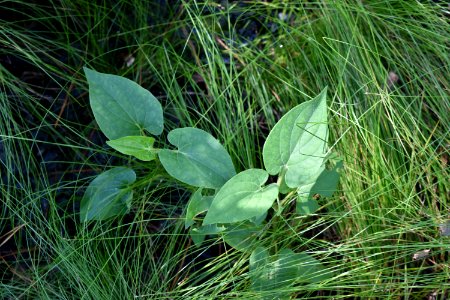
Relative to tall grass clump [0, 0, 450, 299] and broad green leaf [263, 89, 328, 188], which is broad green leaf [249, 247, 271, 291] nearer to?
tall grass clump [0, 0, 450, 299]

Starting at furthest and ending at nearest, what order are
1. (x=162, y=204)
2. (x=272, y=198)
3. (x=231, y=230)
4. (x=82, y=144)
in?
(x=82, y=144) → (x=162, y=204) → (x=231, y=230) → (x=272, y=198)

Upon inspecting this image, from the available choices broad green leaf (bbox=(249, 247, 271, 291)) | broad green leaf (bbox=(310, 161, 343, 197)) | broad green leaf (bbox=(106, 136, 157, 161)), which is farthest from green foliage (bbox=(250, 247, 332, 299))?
broad green leaf (bbox=(106, 136, 157, 161))

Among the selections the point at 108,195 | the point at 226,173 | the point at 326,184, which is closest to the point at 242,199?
the point at 226,173

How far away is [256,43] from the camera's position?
1401 millimetres

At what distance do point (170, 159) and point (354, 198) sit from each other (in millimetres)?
367

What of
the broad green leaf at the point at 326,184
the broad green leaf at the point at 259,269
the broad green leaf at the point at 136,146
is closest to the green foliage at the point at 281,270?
the broad green leaf at the point at 259,269

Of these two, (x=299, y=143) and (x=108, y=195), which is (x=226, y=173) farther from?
(x=108, y=195)

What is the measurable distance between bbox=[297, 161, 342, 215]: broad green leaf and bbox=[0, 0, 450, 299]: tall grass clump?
0.13 feet

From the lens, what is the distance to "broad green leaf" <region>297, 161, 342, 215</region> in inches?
42.6

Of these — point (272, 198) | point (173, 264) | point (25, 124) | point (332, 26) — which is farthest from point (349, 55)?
point (25, 124)

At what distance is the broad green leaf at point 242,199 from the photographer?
972 millimetres

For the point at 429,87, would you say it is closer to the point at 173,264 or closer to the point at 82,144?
the point at 173,264

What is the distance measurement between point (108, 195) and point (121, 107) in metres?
0.17

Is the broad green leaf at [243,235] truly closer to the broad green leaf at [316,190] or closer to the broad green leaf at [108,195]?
the broad green leaf at [316,190]
